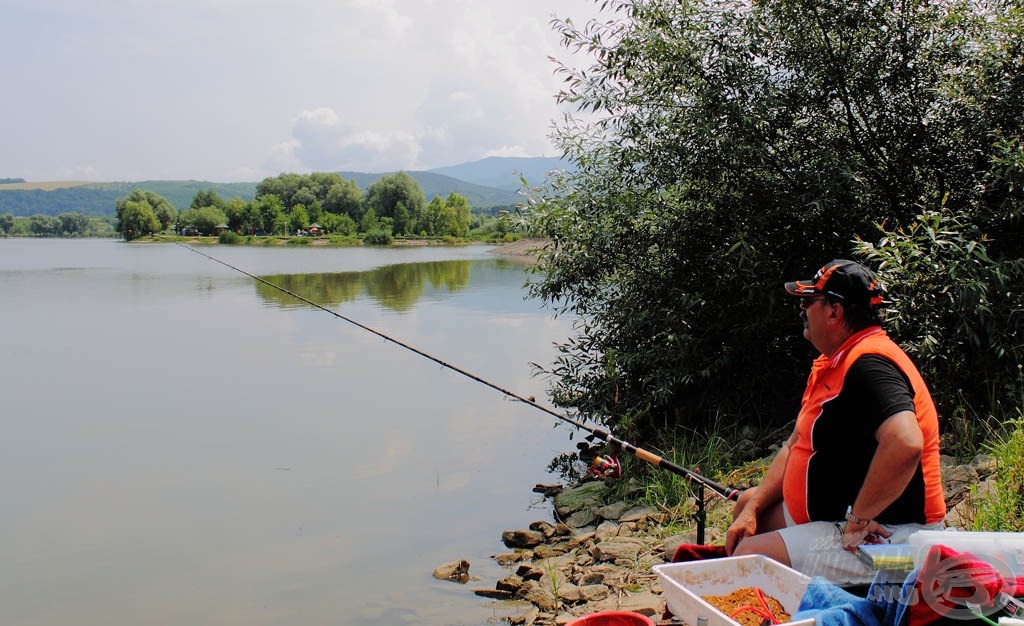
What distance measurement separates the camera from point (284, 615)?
5367mm

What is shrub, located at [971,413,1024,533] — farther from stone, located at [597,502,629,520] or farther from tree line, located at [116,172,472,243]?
tree line, located at [116,172,472,243]

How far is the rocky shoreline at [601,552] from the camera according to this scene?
4461 millimetres

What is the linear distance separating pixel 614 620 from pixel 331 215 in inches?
3441

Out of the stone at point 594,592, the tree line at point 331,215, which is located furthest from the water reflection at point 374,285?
the tree line at point 331,215

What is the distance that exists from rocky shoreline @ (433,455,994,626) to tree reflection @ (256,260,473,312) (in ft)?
47.6

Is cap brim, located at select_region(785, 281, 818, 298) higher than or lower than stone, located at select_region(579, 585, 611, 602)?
higher

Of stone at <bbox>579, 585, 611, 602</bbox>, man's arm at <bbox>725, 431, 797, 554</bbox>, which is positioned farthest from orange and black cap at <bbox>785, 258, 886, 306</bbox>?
stone at <bbox>579, 585, 611, 602</bbox>

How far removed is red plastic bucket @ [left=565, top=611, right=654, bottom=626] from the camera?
2793 millimetres

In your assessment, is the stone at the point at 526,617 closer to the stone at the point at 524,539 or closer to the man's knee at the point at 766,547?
the stone at the point at 524,539

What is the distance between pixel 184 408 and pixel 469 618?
7284mm

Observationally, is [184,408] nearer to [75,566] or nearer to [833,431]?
[75,566]

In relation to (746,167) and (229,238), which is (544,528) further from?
(229,238)

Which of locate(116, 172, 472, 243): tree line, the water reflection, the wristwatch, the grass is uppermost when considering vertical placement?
locate(116, 172, 472, 243): tree line

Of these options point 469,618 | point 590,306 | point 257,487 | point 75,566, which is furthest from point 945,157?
point 75,566
